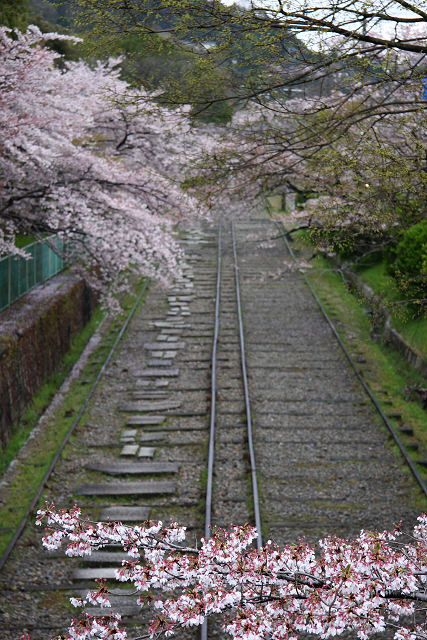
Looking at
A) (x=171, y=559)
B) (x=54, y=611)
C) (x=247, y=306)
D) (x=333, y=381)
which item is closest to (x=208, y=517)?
(x=54, y=611)

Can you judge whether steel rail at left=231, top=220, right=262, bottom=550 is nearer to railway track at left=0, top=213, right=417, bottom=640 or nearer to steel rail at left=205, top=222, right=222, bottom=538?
railway track at left=0, top=213, right=417, bottom=640

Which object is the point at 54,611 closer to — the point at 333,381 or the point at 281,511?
the point at 281,511

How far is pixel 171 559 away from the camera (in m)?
3.61

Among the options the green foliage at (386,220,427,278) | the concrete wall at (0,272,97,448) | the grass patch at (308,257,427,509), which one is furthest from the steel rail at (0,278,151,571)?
the green foliage at (386,220,427,278)

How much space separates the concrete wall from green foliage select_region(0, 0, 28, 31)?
6262mm

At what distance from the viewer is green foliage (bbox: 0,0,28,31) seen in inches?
553

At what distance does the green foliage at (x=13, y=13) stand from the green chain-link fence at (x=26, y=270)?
17.4ft

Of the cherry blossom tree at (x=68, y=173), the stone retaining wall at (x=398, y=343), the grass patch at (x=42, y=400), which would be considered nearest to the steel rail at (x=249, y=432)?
the cherry blossom tree at (x=68, y=173)

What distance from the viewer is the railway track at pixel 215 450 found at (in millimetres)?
7215

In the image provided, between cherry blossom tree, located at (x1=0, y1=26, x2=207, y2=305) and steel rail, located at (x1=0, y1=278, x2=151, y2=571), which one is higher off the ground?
cherry blossom tree, located at (x1=0, y1=26, x2=207, y2=305)

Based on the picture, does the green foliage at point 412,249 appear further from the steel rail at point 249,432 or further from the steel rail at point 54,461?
the steel rail at point 54,461

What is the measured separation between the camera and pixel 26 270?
1409 centimetres

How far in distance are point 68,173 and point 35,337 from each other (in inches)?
142

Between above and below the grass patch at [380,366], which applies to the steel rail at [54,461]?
below
